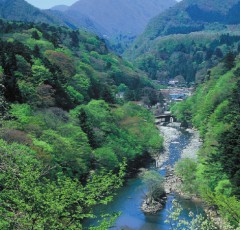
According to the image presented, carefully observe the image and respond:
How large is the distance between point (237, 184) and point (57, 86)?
1211 inches

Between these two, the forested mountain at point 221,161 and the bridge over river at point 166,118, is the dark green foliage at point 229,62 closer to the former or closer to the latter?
the forested mountain at point 221,161

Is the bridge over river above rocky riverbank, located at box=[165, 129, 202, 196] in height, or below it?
below

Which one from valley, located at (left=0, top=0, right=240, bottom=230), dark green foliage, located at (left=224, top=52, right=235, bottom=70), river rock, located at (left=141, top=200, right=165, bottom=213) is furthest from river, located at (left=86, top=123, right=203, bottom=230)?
dark green foliage, located at (left=224, top=52, right=235, bottom=70)

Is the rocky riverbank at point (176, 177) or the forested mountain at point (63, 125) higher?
the forested mountain at point (63, 125)

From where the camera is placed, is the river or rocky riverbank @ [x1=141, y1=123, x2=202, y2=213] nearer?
the river

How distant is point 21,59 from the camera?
5478 cm

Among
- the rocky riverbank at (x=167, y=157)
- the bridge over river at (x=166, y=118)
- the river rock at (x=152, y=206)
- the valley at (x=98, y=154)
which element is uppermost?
the valley at (x=98, y=154)

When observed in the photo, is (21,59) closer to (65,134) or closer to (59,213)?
(65,134)

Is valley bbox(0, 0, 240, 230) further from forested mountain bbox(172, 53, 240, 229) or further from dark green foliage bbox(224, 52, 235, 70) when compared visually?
dark green foliage bbox(224, 52, 235, 70)

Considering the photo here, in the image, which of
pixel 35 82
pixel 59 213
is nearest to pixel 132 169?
pixel 35 82

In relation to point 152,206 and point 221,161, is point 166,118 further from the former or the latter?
point 221,161

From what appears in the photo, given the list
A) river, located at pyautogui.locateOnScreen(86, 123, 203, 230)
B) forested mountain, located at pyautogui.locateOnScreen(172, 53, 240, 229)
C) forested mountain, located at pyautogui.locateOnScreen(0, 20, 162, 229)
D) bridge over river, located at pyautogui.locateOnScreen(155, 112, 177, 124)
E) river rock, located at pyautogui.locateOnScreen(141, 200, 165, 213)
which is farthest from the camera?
bridge over river, located at pyautogui.locateOnScreen(155, 112, 177, 124)

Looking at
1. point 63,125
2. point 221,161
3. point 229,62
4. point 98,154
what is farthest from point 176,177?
point 229,62

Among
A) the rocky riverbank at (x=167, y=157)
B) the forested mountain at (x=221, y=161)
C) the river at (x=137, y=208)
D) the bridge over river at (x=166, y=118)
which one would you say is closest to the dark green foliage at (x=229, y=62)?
the forested mountain at (x=221, y=161)
